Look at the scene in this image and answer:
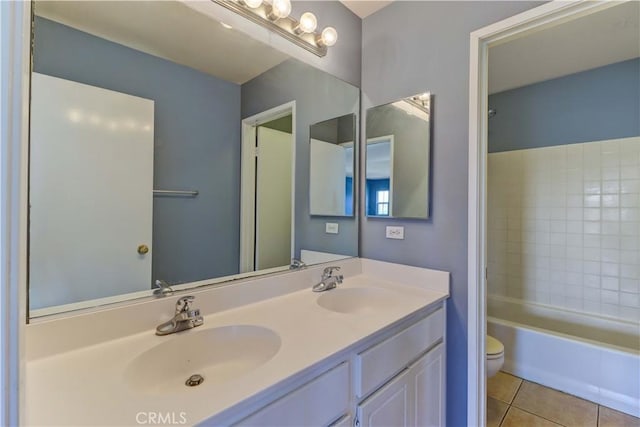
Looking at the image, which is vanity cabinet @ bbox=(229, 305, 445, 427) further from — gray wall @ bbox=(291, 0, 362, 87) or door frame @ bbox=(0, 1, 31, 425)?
gray wall @ bbox=(291, 0, 362, 87)

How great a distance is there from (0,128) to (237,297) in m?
0.95

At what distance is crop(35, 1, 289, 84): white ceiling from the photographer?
0.94 m

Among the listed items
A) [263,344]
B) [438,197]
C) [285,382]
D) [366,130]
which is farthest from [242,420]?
[366,130]

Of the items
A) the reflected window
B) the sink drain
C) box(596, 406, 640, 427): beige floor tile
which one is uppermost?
the reflected window

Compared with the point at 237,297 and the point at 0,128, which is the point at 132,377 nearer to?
the point at 237,297

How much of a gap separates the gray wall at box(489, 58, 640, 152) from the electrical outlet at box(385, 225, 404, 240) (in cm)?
183

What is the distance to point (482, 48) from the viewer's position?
1.33 m

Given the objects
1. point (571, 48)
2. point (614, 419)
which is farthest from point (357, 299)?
point (571, 48)

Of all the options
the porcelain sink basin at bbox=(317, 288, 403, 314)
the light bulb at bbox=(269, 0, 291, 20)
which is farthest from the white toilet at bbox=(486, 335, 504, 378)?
the light bulb at bbox=(269, 0, 291, 20)

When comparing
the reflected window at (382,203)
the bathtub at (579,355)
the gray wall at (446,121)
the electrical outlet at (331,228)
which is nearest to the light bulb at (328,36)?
the gray wall at (446,121)

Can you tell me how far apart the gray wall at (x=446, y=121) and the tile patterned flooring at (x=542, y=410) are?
0.54 metres

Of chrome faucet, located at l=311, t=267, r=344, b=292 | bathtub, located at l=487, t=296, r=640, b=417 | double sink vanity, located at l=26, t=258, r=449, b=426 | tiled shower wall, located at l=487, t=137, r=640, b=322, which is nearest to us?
double sink vanity, located at l=26, t=258, r=449, b=426

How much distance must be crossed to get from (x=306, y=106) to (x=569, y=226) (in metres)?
2.39

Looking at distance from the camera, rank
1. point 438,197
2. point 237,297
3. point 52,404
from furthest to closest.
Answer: point 438,197
point 237,297
point 52,404
